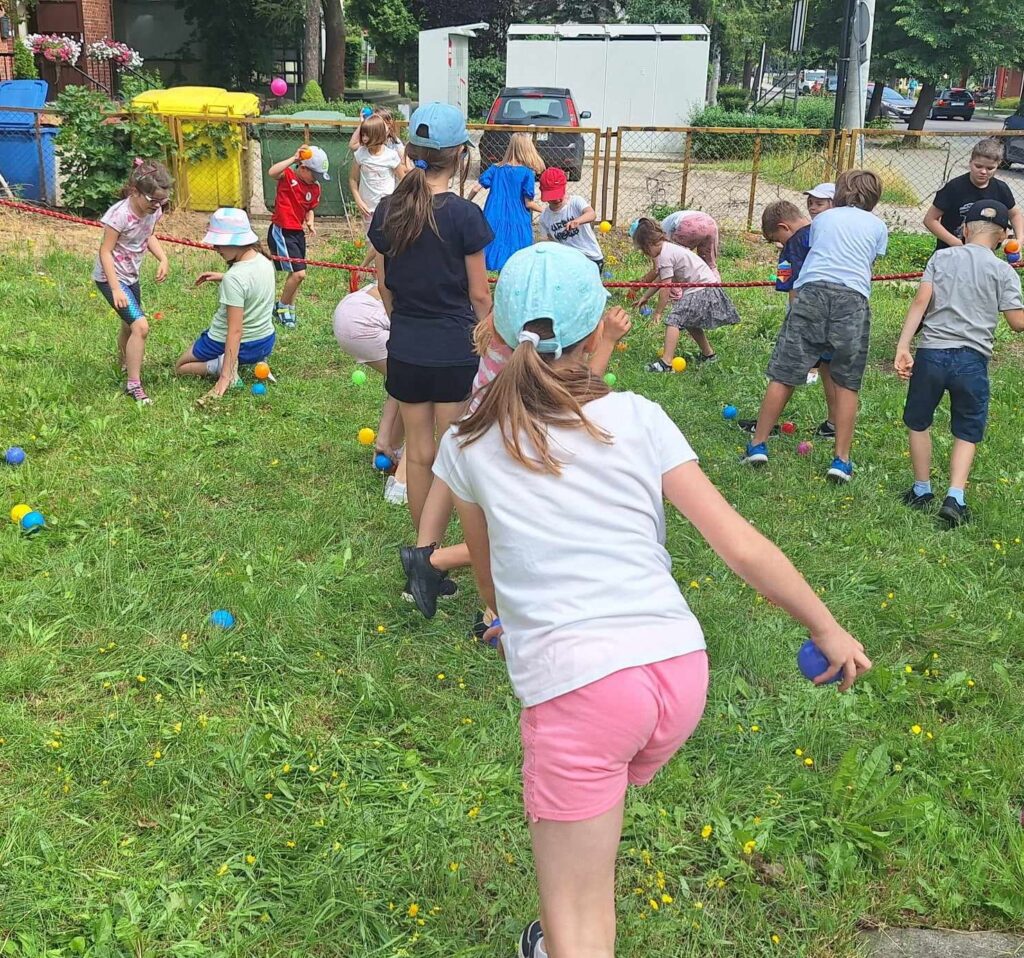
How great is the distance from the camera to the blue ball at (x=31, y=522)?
14.7 feet

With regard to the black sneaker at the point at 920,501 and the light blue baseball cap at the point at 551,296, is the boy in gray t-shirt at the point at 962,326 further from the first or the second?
the light blue baseball cap at the point at 551,296

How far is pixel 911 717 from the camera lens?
3.43 metres

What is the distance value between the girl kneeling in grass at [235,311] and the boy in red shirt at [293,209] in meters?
1.73

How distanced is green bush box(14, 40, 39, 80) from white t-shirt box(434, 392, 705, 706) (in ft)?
72.5

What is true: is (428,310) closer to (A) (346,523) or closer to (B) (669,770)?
(A) (346,523)

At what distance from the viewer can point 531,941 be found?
2377mm

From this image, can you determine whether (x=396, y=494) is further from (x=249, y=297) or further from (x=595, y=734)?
(x=595, y=734)

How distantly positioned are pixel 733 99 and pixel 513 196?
111 ft

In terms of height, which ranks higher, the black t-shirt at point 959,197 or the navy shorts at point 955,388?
the black t-shirt at point 959,197

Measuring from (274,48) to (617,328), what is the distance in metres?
31.4

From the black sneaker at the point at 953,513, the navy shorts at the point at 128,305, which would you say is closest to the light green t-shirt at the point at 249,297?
the navy shorts at the point at 128,305

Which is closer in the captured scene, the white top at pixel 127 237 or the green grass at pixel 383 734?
the green grass at pixel 383 734

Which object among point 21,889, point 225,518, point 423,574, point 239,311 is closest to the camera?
point 21,889

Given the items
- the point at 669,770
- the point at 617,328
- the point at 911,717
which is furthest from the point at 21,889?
the point at 911,717
